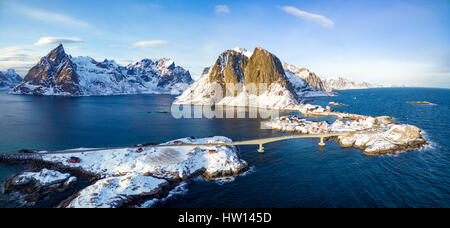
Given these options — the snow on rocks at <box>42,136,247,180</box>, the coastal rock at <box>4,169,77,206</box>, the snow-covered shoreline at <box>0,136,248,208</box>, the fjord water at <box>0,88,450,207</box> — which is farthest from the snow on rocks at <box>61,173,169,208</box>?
the coastal rock at <box>4,169,77,206</box>

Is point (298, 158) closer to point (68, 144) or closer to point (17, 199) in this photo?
point (17, 199)

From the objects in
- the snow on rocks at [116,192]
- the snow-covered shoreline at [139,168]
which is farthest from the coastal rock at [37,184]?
the snow on rocks at [116,192]

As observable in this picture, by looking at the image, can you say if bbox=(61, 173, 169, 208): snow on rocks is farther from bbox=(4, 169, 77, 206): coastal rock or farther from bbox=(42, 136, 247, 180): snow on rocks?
bbox=(4, 169, 77, 206): coastal rock

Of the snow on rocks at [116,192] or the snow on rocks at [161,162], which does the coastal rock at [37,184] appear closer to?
the snow on rocks at [161,162]

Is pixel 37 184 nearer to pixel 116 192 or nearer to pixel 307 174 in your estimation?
pixel 116 192

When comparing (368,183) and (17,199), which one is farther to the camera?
(368,183)

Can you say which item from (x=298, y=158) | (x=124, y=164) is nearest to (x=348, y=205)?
(x=298, y=158)
